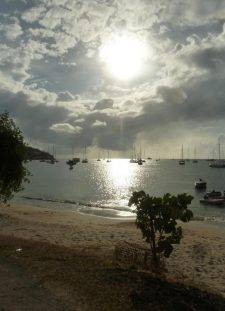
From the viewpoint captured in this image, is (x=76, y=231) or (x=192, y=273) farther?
(x=76, y=231)

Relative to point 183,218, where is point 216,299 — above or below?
below

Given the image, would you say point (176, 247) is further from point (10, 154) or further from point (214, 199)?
point (214, 199)

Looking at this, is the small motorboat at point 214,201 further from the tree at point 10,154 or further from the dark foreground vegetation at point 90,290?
the dark foreground vegetation at point 90,290

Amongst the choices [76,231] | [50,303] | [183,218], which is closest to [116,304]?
[50,303]

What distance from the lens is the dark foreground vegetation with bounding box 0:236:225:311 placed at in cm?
1183

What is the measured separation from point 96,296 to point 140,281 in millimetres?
1829

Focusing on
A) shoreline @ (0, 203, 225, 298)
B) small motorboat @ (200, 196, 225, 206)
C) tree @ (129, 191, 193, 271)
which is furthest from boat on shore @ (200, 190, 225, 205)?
tree @ (129, 191, 193, 271)

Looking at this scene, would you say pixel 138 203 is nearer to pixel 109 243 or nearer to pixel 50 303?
pixel 50 303

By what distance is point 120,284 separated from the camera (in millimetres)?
13398

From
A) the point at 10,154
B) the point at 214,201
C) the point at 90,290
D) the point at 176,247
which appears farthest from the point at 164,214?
the point at 214,201

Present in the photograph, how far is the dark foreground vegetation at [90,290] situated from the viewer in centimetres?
1183

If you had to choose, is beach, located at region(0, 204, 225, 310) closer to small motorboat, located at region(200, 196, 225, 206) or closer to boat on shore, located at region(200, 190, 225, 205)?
small motorboat, located at region(200, 196, 225, 206)

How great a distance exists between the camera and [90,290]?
13.0 metres

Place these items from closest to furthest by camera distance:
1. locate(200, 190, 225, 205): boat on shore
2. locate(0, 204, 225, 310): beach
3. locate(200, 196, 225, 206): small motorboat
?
locate(0, 204, 225, 310): beach
locate(200, 196, 225, 206): small motorboat
locate(200, 190, 225, 205): boat on shore
